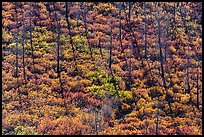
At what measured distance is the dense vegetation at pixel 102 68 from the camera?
71.6ft

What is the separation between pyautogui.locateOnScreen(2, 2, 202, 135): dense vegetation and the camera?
71.6 feet

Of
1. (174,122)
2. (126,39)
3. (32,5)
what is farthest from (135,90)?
(32,5)

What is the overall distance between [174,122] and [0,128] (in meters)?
11.3

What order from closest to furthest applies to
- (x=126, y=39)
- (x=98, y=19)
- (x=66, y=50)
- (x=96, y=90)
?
(x=96, y=90), (x=66, y=50), (x=126, y=39), (x=98, y=19)

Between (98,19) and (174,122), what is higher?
(98,19)

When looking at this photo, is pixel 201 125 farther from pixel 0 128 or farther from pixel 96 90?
pixel 0 128

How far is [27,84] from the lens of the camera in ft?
81.7

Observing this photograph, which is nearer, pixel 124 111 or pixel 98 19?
pixel 124 111

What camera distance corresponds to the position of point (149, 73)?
88.1ft

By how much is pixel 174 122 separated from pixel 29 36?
15.6 metres

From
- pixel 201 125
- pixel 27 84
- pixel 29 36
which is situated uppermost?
pixel 29 36

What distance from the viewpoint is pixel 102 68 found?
27.0 metres

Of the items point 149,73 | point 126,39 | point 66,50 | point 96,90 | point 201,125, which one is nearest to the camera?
point 201,125

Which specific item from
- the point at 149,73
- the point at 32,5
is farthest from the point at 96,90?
the point at 32,5
